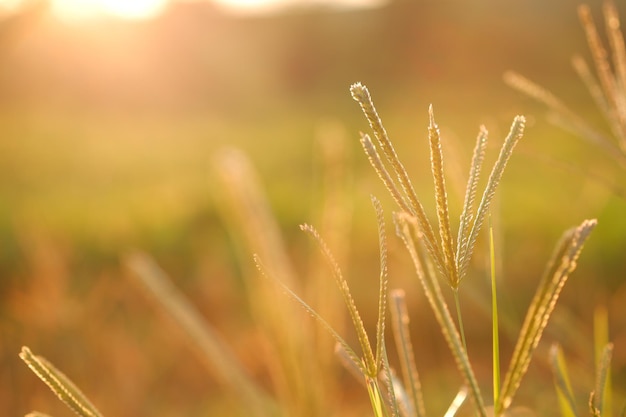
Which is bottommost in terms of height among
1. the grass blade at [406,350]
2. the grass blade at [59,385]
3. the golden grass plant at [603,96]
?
the grass blade at [59,385]

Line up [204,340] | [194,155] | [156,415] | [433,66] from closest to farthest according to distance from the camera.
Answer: [204,340]
[156,415]
[194,155]
[433,66]

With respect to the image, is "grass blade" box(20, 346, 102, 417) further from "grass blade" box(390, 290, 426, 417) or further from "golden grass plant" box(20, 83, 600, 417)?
"grass blade" box(390, 290, 426, 417)

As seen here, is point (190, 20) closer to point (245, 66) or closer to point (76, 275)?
point (245, 66)

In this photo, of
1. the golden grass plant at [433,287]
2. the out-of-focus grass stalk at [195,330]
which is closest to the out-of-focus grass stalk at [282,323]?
the out-of-focus grass stalk at [195,330]

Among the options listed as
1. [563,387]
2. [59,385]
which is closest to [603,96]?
[563,387]

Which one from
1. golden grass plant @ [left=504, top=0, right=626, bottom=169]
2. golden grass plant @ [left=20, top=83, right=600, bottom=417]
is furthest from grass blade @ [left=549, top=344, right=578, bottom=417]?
golden grass plant @ [left=504, top=0, right=626, bottom=169]

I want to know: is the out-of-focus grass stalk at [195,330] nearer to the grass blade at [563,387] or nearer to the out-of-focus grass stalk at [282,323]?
the out-of-focus grass stalk at [282,323]

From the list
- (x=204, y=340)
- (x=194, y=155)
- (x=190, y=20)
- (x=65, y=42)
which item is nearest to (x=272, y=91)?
(x=190, y=20)
